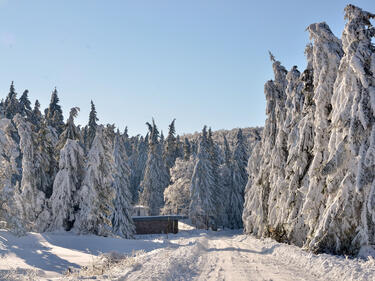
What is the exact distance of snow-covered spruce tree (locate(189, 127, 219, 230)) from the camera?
54406 mm

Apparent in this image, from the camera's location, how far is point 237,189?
5997 cm

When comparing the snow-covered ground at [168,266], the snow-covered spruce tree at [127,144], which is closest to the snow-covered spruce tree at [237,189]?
the snow-covered ground at [168,266]

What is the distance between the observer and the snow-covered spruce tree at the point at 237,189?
59.2m

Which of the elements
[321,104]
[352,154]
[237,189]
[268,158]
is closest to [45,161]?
[268,158]

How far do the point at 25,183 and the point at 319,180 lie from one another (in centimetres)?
2370

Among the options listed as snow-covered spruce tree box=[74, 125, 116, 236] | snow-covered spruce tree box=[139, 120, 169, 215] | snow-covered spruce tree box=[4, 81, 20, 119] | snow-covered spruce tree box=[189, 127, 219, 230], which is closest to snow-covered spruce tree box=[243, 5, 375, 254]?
snow-covered spruce tree box=[74, 125, 116, 236]

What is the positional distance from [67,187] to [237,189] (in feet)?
124

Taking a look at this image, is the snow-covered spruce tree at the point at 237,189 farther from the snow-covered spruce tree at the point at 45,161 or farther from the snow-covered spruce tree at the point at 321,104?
the snow-covered spruce tree at the point at 321,104

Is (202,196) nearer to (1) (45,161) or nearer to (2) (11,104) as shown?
(1) (45,161)

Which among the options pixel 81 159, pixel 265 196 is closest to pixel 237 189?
pixel 265 196

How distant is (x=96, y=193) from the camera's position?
2731 cm

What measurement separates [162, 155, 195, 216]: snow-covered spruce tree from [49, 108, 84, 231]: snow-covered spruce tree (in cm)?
2940

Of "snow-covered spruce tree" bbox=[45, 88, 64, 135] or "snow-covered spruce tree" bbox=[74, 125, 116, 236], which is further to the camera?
"snow-covered spruce tree" bbox=[45, 88, 64, 135]

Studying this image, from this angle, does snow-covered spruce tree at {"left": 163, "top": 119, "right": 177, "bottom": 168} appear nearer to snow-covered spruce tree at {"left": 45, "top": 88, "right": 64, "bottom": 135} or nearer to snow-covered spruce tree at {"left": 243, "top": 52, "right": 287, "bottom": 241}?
snow-covered spruce tree at {"left": 45, "top": 88, "right": 64, "bottom": 135}
